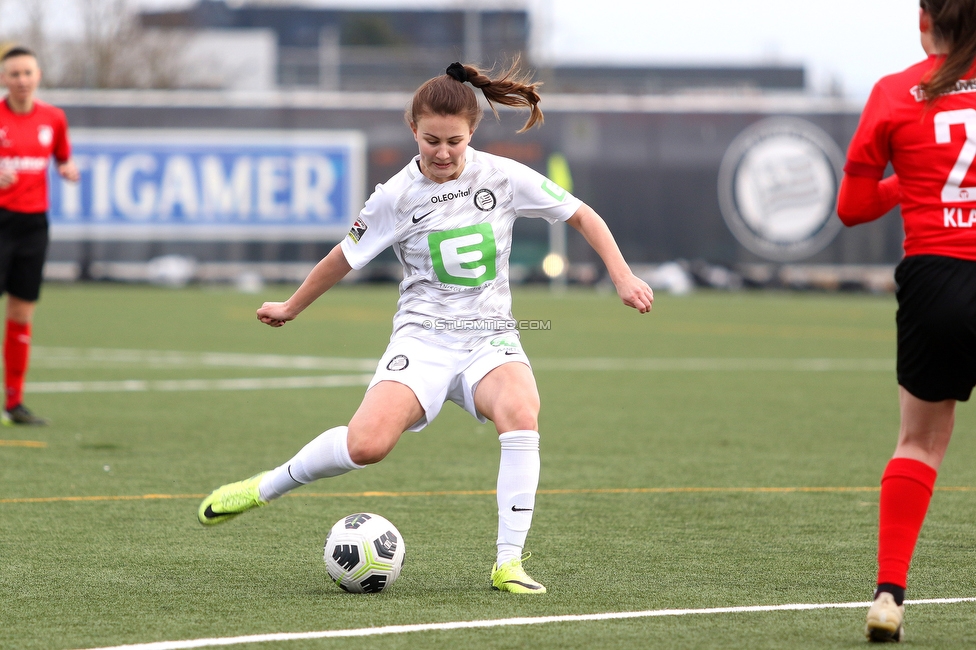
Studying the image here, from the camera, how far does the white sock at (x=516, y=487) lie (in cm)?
454

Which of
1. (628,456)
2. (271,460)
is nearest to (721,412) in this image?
(628,456)

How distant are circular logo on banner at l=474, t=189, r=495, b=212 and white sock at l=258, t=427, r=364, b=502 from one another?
3.14 ft

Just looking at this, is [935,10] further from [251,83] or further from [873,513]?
[251,83]

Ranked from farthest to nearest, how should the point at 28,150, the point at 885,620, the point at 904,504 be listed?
the point at 28,150 → the point at 904,504 → the point at 885,620

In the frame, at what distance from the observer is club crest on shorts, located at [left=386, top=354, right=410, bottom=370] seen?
4688mm

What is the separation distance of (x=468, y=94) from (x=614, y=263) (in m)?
0.79

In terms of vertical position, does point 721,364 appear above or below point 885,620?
below

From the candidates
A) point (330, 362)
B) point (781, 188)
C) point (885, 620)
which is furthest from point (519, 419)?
point (781, 188)

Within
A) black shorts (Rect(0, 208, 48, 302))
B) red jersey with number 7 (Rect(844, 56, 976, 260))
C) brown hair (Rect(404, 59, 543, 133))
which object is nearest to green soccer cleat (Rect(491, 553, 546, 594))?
brown hair (Rect(404, 59, 543, 133))

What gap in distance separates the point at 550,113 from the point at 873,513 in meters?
21.7

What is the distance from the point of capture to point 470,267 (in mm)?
4773

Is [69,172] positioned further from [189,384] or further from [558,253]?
[558,253]

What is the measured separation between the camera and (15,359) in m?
8.90

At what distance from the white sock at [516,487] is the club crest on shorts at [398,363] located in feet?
1.46
